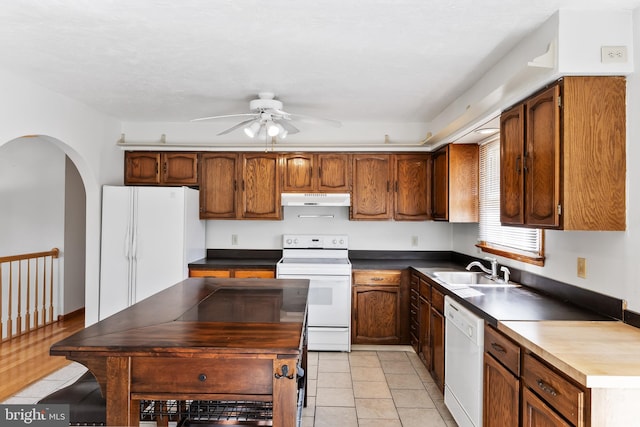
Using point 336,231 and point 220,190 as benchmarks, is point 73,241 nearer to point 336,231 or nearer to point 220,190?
point 220,190

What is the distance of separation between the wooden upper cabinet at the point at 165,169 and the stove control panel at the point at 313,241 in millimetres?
1281

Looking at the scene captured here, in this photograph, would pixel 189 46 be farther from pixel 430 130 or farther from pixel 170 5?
pixel 430 130

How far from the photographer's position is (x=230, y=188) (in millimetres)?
4305

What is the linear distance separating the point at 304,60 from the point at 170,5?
0.93 meters

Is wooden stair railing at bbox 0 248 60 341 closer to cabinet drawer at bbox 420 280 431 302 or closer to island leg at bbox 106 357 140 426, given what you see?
island leg at bbox 106 357 140 426

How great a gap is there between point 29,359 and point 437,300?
3790 mm

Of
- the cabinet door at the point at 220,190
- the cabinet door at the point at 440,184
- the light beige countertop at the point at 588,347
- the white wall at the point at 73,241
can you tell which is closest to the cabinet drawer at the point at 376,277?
the cabinet door at the point at 440,184

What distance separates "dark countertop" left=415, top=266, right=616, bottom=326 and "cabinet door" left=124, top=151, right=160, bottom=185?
3.31 metres

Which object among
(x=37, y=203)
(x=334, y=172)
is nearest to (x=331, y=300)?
(x=334, y=172)

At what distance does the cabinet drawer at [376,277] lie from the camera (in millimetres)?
3979

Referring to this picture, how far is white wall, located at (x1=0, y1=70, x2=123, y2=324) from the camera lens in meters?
2.93

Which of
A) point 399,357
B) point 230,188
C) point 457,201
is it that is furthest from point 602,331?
point 230,188

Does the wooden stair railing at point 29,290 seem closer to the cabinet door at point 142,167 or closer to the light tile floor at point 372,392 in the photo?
the cabinet door at point 142,167

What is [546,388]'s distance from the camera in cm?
154
